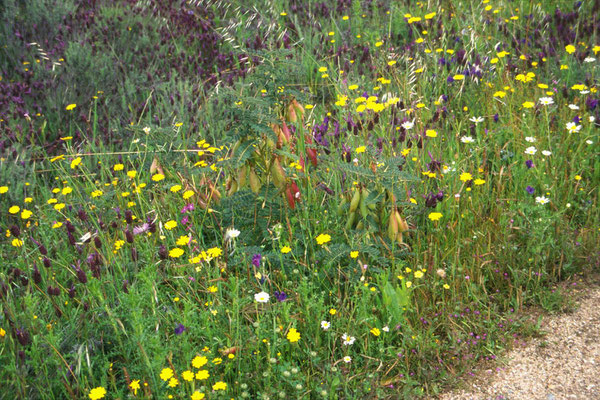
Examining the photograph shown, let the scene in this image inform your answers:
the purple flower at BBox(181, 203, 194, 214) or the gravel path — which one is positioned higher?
the purple flower at BBox(181, 203, 194, 214)

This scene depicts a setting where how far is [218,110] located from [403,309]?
8.33 feet

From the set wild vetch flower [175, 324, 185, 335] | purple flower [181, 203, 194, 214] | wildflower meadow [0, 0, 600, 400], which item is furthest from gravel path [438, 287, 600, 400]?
purple flower [181, 203, 194, 214]

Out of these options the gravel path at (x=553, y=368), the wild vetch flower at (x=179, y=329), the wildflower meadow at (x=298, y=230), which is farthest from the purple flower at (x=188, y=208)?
the gravel path at (x=553, y=368)

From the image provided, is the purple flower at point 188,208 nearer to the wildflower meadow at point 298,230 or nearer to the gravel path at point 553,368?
the wildflower meadow at point 298,230

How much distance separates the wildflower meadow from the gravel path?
0.26 ft

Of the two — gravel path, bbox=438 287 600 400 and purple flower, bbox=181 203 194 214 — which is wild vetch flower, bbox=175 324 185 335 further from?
gravel path, bbox=438 287 600 400

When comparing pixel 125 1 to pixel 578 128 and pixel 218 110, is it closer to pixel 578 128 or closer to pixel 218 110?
pixel 218 110

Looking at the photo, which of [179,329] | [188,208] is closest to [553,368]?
[179,329]

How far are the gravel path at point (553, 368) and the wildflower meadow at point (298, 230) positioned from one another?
8cm

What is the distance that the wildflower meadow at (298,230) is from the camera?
7.52 feet

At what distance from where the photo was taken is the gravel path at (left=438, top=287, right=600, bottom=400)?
2.36 metres

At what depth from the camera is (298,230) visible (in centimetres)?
293

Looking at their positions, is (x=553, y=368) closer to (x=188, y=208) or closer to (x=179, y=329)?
(x=179, y=329)

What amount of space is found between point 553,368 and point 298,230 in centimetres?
131
